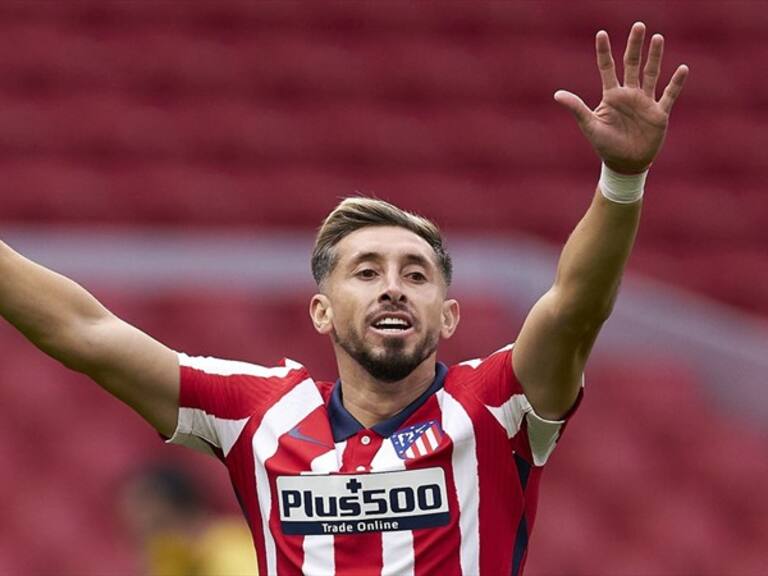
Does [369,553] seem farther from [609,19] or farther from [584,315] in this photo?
[609,19]

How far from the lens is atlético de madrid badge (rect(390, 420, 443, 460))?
3213 mm

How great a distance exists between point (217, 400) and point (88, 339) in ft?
0.87

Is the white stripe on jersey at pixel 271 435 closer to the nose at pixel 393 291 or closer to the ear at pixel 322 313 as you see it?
the ear at pixel 322 313

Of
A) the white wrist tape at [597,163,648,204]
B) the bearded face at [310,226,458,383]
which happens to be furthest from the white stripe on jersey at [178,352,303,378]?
the white wrist tape at [597,163,648,204]

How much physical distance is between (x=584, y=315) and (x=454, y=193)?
6.11m

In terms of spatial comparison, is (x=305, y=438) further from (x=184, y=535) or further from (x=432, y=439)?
(x=184, y=535)

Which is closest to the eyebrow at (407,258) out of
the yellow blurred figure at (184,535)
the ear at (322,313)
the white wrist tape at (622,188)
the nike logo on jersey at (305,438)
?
the ear at (322,313)

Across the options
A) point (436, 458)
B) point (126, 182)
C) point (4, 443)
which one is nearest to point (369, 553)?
point (436, 458)

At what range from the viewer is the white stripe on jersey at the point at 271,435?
3.26 m

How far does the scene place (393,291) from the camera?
323 cm

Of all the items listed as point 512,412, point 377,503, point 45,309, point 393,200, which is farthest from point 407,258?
point 393,200

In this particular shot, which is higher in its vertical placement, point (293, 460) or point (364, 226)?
point (364, 226)

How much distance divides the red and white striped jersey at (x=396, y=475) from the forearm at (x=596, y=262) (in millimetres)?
203

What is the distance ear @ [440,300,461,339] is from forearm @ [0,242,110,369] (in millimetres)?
648
